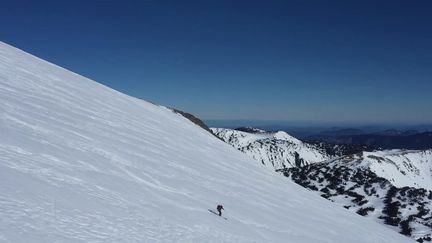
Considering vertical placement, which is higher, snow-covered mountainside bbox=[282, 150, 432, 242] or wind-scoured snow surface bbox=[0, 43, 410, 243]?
wind-scoured snow surface bbox=[0, 43, 410, 243]

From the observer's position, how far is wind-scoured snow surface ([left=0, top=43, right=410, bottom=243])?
635 centimetres

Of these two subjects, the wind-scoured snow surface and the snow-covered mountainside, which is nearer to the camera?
the wind-scoured snow surface

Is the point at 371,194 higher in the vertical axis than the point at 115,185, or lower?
lower

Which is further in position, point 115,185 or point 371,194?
point 371,194

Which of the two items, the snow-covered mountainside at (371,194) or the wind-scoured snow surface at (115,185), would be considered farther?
the snow-covered mountainside at (371,194)

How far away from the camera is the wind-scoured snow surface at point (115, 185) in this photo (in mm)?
6346

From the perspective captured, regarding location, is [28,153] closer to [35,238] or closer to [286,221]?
[35,238]

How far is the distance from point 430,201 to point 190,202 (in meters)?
102

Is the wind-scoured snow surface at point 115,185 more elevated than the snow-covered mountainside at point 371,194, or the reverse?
the wind-scoured snow surface at point 115,185

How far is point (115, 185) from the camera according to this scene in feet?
30.1

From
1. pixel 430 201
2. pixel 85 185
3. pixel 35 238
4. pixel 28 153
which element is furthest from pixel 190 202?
pixel 430 201

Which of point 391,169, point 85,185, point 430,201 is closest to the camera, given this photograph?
point 85,185

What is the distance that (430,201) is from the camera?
99375mm

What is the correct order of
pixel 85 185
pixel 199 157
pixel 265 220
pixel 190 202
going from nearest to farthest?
1. pixel 85 185
2. pixel 190 202
3. pixel 265 220
4. pixel 199 157
